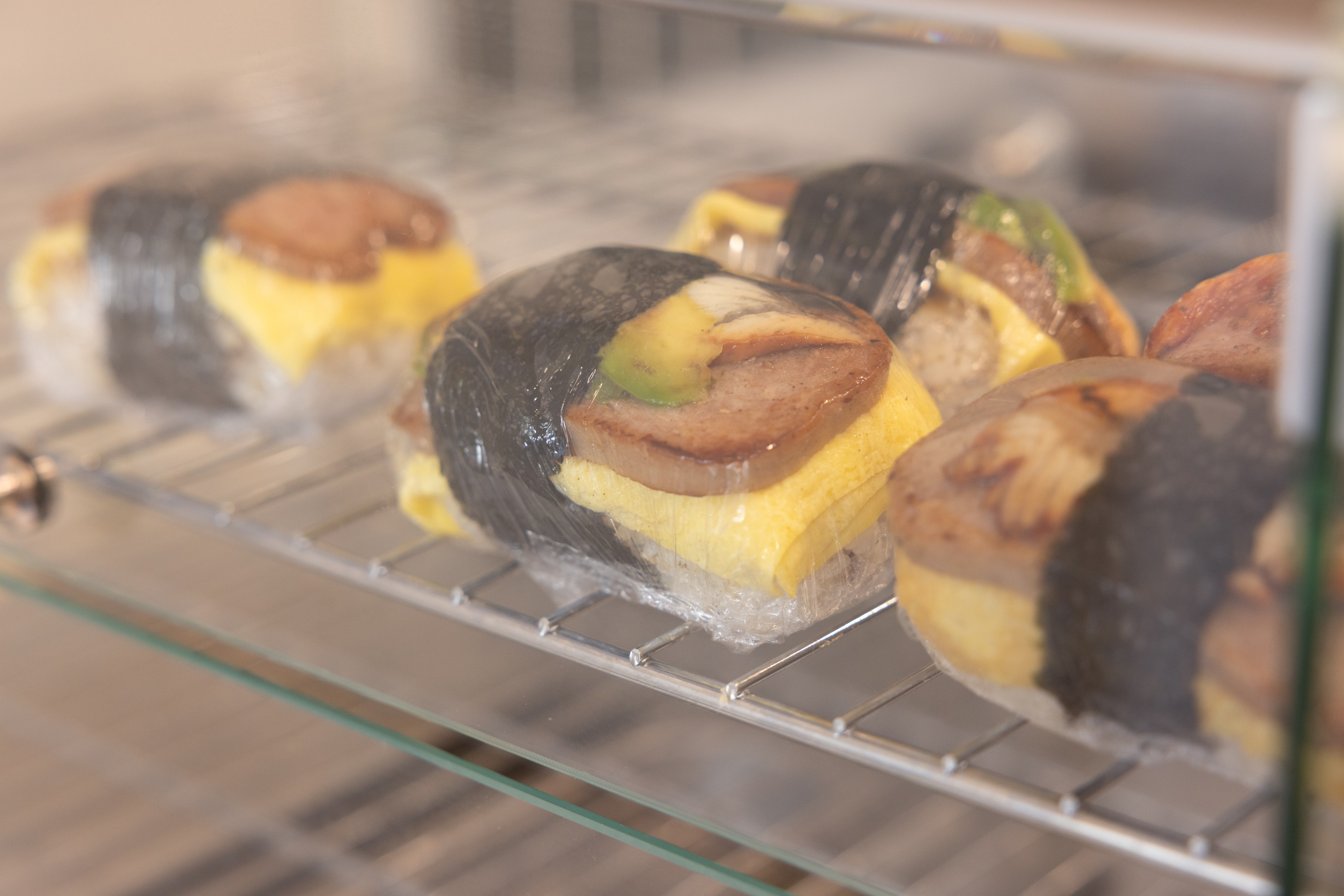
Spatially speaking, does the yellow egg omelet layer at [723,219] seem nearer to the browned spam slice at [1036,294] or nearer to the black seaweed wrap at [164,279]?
the browned spam slice at [1036,294]

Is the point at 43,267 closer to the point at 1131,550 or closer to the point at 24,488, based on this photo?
the point at 24,488

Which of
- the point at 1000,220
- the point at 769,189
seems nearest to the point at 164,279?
the point at 769,189

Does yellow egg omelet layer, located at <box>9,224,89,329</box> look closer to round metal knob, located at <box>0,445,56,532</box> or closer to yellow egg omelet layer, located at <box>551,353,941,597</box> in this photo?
round metal knob, located at <box>0,445,56,532</box>

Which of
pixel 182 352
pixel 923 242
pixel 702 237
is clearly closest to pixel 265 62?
pixel 182 352

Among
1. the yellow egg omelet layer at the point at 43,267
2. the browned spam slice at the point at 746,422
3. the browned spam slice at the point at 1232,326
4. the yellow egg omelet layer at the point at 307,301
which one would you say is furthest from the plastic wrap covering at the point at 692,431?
the yellow egg omelet layer at the point at 43,267

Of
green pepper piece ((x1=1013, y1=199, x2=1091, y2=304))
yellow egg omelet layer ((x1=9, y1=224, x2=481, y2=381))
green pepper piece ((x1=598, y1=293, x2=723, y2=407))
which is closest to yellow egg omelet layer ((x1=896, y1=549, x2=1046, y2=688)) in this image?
green pepper piece ((x1=598, y1=293, x2=723, y2=407))
